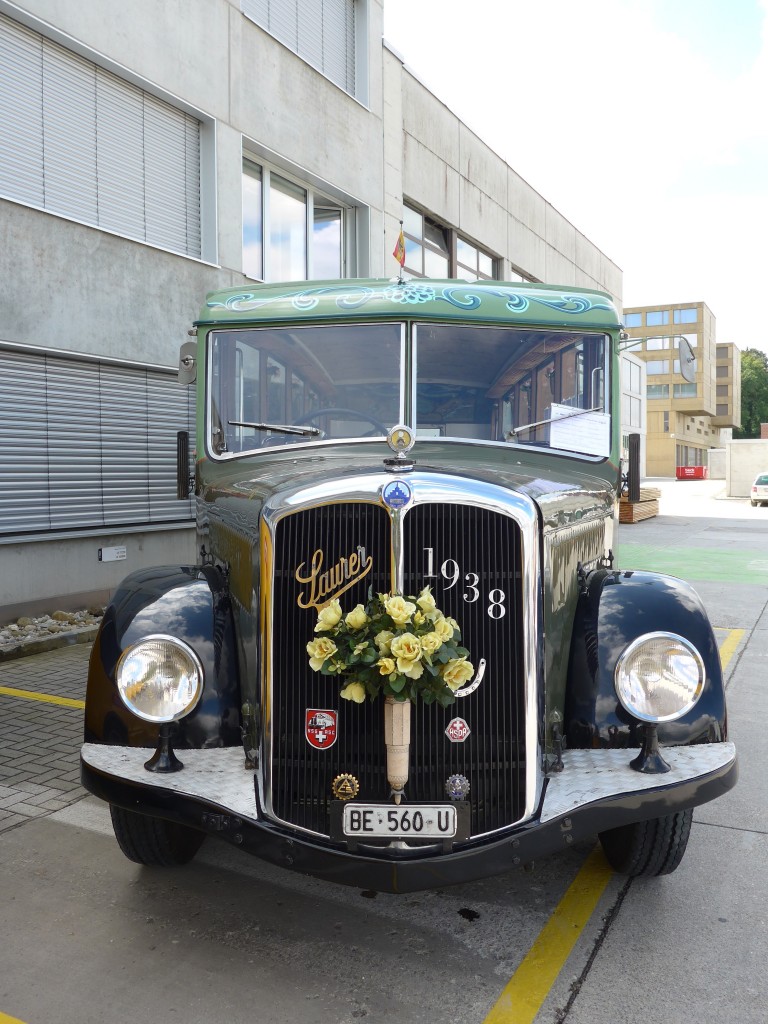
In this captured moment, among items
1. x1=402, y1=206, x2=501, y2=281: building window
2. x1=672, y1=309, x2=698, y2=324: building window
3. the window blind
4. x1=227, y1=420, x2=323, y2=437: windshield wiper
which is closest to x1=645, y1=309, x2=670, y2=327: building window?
x1=672, y1=309, x2=698, y2=324: building window

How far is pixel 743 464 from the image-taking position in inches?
1540

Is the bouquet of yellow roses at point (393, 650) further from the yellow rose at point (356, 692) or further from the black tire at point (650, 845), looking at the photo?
the black tire at point (650, 845)

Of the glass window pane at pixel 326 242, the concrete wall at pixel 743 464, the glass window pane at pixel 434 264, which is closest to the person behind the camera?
the glass window pane at pixel 326 242

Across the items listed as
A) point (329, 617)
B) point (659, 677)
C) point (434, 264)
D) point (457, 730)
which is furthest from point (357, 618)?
point (434, 264)

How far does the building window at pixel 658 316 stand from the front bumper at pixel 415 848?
78.4 metres

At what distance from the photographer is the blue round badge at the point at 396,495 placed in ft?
8.75

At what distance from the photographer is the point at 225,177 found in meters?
10.0

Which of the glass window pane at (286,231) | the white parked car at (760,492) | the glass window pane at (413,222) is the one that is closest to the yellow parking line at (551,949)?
the glass window pane at (286,231)

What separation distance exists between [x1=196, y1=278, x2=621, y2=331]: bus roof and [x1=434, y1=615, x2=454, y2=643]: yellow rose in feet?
5.62

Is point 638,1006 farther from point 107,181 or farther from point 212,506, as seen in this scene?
point 107,181

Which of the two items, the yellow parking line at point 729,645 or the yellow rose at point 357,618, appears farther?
the yellow parking line at point 729,645

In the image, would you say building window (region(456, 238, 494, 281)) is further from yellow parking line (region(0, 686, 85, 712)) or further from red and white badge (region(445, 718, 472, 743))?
red and white badge (region(445, 718, 472, 743))

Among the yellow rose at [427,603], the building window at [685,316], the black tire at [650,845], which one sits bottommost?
the black tire at [650,845]

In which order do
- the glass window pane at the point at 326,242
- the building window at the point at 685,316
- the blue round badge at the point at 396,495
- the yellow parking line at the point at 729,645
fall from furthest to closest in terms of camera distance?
the building window at the point at 685,316 < the glass window pane at the point at 326,242 < the yellow parking line at the point at 729,645 < the blue round badge at the point at 396,495
